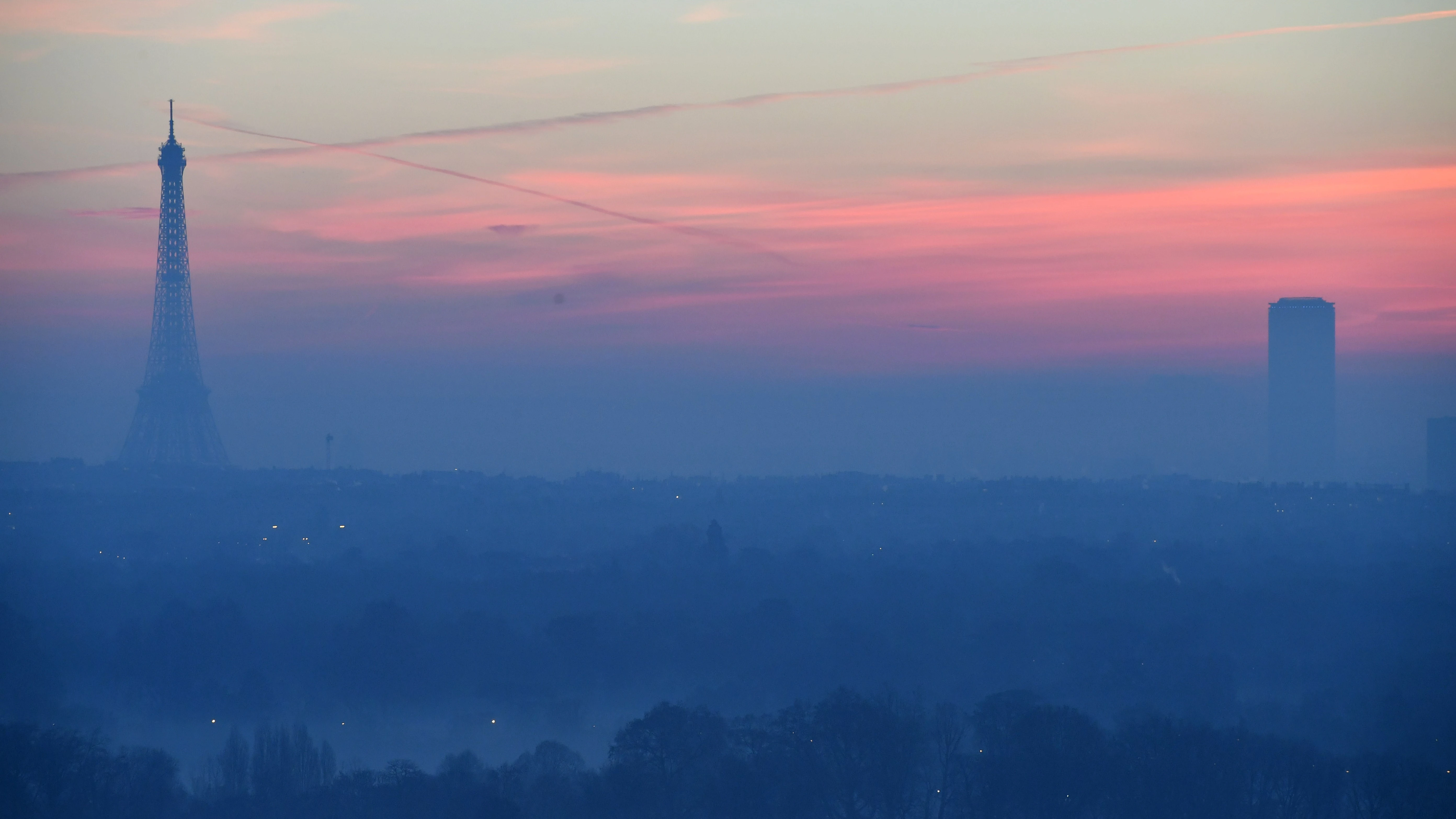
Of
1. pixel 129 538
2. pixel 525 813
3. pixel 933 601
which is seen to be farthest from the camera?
pixel 129 538

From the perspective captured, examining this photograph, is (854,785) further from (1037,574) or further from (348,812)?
(1037,574)

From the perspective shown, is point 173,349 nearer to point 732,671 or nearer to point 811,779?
point 732,671

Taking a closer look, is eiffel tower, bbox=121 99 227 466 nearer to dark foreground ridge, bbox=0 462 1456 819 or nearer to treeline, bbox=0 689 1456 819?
dark foreground ridge, bbox=0 462 1456 819

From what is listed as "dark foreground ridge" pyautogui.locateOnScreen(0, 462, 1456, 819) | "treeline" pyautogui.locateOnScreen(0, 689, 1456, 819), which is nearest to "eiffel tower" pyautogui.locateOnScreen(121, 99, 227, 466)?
"dark foreground ridge" pyautogui.locateOnScreen(0, 462, 1456, 819)

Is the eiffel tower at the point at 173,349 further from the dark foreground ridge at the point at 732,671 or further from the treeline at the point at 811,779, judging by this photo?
the treeline at the point at 811,779

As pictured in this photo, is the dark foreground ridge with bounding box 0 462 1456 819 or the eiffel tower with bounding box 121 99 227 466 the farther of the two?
the eiffel tower with bounding box 121 99 227 466

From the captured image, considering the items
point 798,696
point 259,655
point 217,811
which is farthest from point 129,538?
point 217,811
